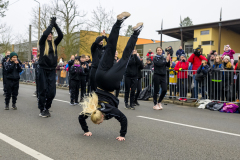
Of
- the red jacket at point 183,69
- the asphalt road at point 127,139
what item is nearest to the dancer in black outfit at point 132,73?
the asphalt road at point 127,139

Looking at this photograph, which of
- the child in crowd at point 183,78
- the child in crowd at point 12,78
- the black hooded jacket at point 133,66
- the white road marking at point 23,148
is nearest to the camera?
the white road marking at point 23,148

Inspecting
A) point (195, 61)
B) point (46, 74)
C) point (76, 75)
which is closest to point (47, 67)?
point (46, 74)

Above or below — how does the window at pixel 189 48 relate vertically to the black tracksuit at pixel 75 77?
above

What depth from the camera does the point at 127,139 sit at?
16.6 ft

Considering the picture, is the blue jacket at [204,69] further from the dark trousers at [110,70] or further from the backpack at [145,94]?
the dark trousers at [110,70]

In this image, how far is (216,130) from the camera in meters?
6.02

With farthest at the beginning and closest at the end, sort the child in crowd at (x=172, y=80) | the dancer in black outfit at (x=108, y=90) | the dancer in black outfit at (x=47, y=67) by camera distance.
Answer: the child in crowd at (x=172, y=80) → the dancer in black outfit at (x=47, y=67) → the dancer in black outfit at (x=108, y=90)

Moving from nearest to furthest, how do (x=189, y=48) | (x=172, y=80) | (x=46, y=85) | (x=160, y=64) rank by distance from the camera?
(x=46, y=85) → (x=160, y=64) → (x=172, y=80) → (x=189, y=48)

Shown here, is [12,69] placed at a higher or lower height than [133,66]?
lower

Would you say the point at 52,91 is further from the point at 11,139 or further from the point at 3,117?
the point at 11,139

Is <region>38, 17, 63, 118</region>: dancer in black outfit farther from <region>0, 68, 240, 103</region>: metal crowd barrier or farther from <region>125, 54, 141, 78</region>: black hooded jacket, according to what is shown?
<region>0, 68, 240, 103</region>: metal crowd barrier

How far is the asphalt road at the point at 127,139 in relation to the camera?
416 centimetres

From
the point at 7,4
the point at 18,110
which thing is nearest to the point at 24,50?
the point at 7,4

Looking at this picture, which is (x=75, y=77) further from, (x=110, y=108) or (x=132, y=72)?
(x=110, y=108)
